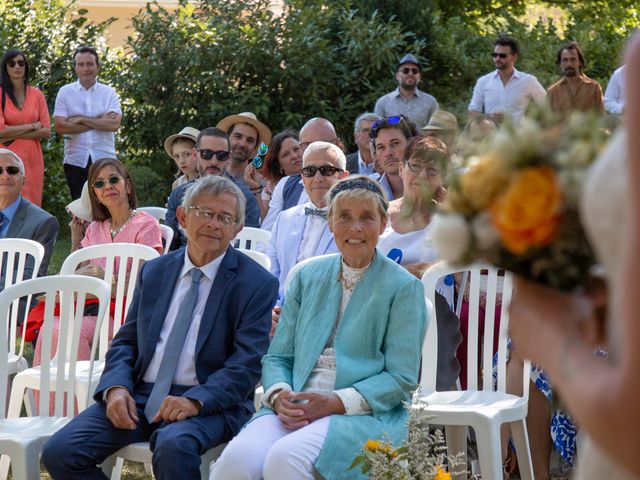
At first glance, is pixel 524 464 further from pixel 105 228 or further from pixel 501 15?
pixel 501 15

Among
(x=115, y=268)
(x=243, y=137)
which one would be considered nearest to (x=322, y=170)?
(x=115, y=268)

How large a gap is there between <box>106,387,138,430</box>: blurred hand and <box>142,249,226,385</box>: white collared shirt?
184mm

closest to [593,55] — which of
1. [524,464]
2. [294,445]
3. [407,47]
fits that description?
[407,47]

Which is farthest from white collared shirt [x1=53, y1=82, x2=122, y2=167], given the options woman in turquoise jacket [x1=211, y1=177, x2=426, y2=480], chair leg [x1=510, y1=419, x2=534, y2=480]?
chair leg [x1=510, y1=419, x2=534, y2=480]

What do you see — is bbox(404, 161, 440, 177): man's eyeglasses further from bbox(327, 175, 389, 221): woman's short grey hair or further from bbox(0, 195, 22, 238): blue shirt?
bbox(0, 195, 22, 238): blue shirt

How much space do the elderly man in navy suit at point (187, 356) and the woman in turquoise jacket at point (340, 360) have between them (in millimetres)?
135

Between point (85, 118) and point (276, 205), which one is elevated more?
point (85, 118)

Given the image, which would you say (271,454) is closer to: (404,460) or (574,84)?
(404,460)

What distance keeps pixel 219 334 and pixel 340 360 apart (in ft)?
1.78

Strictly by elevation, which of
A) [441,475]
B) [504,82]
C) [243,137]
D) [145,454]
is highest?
[504,82]

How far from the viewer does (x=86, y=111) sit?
10.6 metres

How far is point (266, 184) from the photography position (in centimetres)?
806

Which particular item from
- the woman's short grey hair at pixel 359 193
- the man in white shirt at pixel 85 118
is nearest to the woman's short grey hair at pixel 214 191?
the woman's short grey hair at pixel 359 193

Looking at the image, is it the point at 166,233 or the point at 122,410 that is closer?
the point at 122,410
